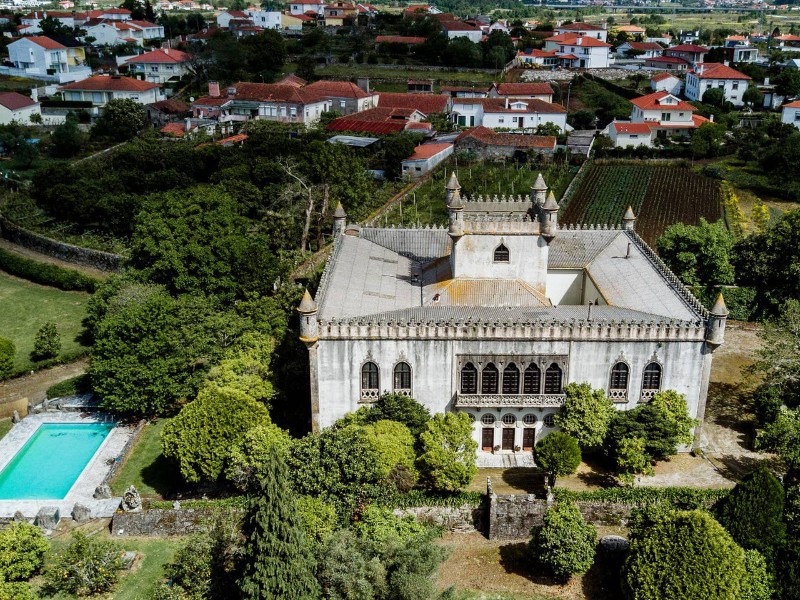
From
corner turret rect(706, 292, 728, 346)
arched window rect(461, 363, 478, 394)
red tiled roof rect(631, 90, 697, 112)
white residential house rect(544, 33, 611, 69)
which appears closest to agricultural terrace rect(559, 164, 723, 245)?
red tiled roof rect(631, 90, 697, 112)

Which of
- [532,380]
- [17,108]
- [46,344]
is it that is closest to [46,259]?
[46,344]

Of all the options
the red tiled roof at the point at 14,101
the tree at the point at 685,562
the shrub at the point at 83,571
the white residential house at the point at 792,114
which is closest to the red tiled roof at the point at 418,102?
the white residential house at the point at 792,114

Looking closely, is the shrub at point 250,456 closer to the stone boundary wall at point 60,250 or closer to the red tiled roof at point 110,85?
the stone boundary wall at point 60,250

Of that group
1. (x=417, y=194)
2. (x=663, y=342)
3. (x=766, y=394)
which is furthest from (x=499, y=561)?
(x=417, y=194)

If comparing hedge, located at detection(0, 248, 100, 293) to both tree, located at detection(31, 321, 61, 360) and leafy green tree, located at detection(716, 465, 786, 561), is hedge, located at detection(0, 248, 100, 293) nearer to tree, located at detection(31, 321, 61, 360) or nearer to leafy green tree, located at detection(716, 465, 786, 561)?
tree, located at detection(31, 321, 61, 360)

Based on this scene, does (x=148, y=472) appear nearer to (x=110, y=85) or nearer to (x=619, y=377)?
(x=619, y=377)
